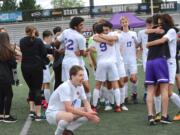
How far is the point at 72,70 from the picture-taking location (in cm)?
700

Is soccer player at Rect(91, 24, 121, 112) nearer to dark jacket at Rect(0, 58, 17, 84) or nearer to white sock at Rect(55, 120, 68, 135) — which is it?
dark jacket at Rect(0, 58, 17, 84)

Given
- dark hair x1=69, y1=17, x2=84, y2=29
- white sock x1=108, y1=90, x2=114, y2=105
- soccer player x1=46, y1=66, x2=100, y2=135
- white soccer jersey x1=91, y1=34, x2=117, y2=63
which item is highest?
dark hair x1=69, y1=17, x2=84, y2=29

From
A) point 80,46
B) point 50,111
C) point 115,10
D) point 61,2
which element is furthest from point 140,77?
point 61,2

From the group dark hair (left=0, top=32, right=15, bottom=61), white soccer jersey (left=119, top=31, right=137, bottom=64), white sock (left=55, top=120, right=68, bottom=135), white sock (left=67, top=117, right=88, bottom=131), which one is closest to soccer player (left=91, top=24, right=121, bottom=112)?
white soccer jersey (left=119, top=31, right=137, bottom=64)

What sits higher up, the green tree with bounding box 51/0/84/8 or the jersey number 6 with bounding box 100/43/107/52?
the jersey number 6 with bounding box 100/43/107/52

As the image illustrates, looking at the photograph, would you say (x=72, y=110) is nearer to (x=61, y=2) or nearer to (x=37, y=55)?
(x=37, y=55)

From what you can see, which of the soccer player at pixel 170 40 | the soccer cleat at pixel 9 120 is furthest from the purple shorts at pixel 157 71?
the soccer cleat at pixel 9 120

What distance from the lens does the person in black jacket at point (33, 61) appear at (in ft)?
30.5

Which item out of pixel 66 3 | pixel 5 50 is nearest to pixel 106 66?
pixel 5 50

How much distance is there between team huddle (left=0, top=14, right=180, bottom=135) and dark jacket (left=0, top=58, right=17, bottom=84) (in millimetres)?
226

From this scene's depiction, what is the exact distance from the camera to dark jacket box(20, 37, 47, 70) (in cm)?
930

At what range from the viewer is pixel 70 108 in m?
6.89

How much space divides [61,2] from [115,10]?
5744 cm

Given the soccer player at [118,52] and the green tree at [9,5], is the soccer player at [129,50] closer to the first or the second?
the soccer player at [118,52]
